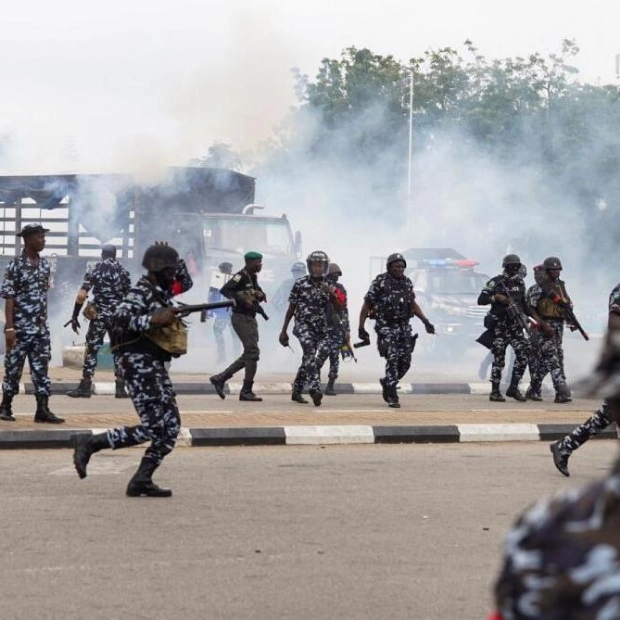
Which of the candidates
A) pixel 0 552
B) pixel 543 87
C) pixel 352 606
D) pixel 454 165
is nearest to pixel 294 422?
pixel 0 552

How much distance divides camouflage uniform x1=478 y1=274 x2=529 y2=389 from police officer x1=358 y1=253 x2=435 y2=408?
1588mm

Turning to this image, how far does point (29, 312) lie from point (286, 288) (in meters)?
11.7

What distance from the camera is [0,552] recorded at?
7309 millimetres

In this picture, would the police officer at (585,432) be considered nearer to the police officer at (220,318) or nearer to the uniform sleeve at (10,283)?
the uniform sleeve at (10,283)

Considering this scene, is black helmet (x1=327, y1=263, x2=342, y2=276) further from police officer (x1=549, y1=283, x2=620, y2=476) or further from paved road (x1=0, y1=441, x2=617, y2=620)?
police officer (x1=549, y1=283, x2=620, y2=476)

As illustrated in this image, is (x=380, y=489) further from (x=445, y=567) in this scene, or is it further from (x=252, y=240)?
(x=252, y=240)

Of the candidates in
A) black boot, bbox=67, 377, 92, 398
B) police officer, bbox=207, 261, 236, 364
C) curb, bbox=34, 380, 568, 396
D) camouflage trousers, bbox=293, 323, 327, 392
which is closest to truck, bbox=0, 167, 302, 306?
police officer, bbox=207, 261, 236, 364

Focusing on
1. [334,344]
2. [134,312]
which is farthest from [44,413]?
[334,344]

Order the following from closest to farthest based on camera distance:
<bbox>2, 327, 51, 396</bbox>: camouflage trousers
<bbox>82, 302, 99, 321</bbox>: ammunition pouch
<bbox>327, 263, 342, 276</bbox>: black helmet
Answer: <bbox>2, 327, 51, 396</bbox>: camouflage trousers → <bbox>82, 302, 99, 321</bbox>: ammunition pouch → <bbox>327, 263, 342, 276</bbox>: black helmet

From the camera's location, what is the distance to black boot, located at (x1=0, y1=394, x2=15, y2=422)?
13070mm

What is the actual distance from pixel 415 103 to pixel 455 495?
44042 mm

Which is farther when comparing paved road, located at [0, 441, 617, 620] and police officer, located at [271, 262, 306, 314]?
police officer, located at [271, 262, 306, 314]

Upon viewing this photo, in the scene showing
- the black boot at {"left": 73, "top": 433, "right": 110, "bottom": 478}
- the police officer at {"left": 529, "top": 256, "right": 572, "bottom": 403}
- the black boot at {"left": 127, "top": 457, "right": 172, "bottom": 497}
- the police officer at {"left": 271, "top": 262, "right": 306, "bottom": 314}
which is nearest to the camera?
the black boot at {"left": 127, "top": 457, "right": 172, "bottom": 497}

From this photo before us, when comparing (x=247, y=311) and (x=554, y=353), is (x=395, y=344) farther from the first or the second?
(x=554, y=353)
